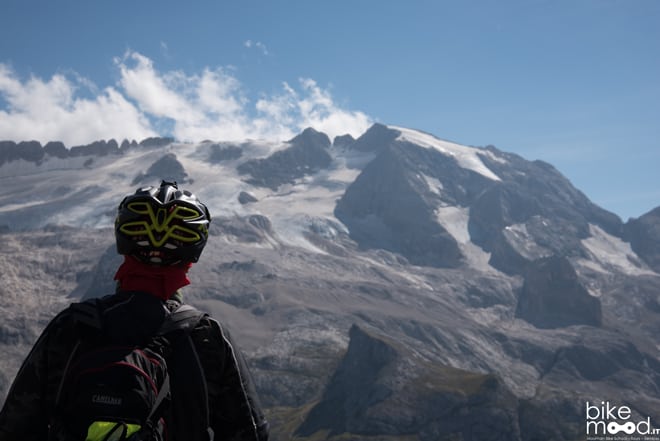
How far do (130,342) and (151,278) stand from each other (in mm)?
951

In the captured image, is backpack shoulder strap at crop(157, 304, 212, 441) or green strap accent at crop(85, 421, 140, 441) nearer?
green strap accent at crop(85, 421, 140, 441)

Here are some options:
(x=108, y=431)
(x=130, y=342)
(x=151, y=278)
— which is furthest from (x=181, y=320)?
(x=108, y=431)

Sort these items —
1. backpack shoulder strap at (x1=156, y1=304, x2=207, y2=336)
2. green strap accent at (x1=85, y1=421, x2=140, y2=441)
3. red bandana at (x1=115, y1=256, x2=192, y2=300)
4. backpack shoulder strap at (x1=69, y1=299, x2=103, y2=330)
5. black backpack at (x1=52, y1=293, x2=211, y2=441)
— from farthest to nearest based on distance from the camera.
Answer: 1. red bandana at (x1=115, y1=256, x2=192, y2=300)
2. backpack shoulder strap at (x1=156, y1=304, x2=207, y2=336)
3. backpack shoulder strap at (x1=69, y1=299, x2=103, y2=330)
4. black backpack at (x1=52, y1=293, x2=211, y2=441)
5. green strap accent at (x1=85, y1=421, x2=140, y2=441)

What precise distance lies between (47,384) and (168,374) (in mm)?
1244

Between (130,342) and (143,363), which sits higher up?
(130,342)

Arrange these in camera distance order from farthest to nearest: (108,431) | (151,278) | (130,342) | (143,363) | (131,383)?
(151,278) < (130,342) < (143,363) < (131,383) < (108,431)

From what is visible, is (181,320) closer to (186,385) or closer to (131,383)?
(186,385)

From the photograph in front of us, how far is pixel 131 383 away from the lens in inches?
245

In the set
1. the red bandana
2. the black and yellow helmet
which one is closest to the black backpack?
the red bandana

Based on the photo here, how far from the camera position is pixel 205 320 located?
6.98 metres

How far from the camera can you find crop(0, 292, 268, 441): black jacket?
21.4 feet

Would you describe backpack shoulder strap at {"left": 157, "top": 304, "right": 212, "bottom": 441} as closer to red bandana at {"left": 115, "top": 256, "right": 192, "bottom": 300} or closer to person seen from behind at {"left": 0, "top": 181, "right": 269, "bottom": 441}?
person seen from behind at {"left": 0, "top": 181, "right": 269, "bottom": 441}

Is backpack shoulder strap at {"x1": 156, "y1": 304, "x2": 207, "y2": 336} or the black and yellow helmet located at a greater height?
the black and yellow helmet

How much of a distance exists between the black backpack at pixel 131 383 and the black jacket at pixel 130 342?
0.13ft
